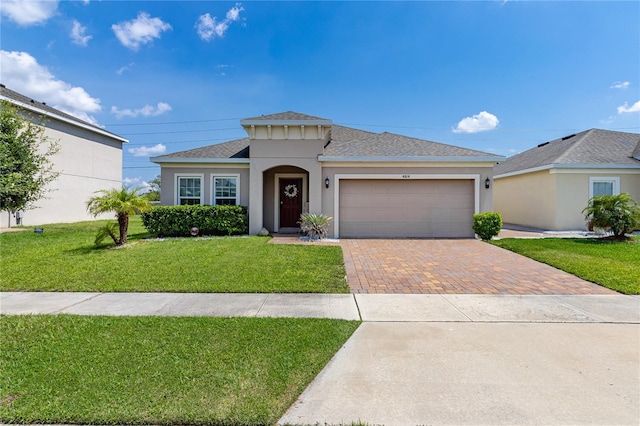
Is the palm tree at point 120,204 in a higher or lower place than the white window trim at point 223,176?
lower

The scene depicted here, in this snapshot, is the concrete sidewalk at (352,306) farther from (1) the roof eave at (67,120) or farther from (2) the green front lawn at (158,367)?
(1) the roof eave at (67,120)

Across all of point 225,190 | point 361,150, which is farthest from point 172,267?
point 361,150

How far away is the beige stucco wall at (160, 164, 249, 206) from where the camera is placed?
13.0 meters

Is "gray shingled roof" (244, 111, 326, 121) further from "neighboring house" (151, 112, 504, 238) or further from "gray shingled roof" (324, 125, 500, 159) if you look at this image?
"gray shingled roof" (324, 125, 500, 159)

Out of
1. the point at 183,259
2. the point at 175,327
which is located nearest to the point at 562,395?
the point at 175,327

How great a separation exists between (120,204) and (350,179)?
27.0ft

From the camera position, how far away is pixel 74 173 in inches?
754

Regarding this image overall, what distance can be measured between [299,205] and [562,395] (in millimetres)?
11987

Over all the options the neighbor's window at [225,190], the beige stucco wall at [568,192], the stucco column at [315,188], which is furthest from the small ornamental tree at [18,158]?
the beige stucco wall at [568,192]

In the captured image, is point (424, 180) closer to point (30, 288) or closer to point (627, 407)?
point (627, 407)

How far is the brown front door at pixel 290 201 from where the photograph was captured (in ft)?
45.7

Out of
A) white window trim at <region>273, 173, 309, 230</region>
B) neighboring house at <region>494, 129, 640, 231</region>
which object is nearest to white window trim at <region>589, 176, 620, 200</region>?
neighboring house at <region>494, 129, 640, 231</region>

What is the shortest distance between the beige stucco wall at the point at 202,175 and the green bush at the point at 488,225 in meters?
9.65

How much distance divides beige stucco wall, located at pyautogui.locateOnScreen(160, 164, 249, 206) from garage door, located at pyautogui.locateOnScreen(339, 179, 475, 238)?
14.5 ft
